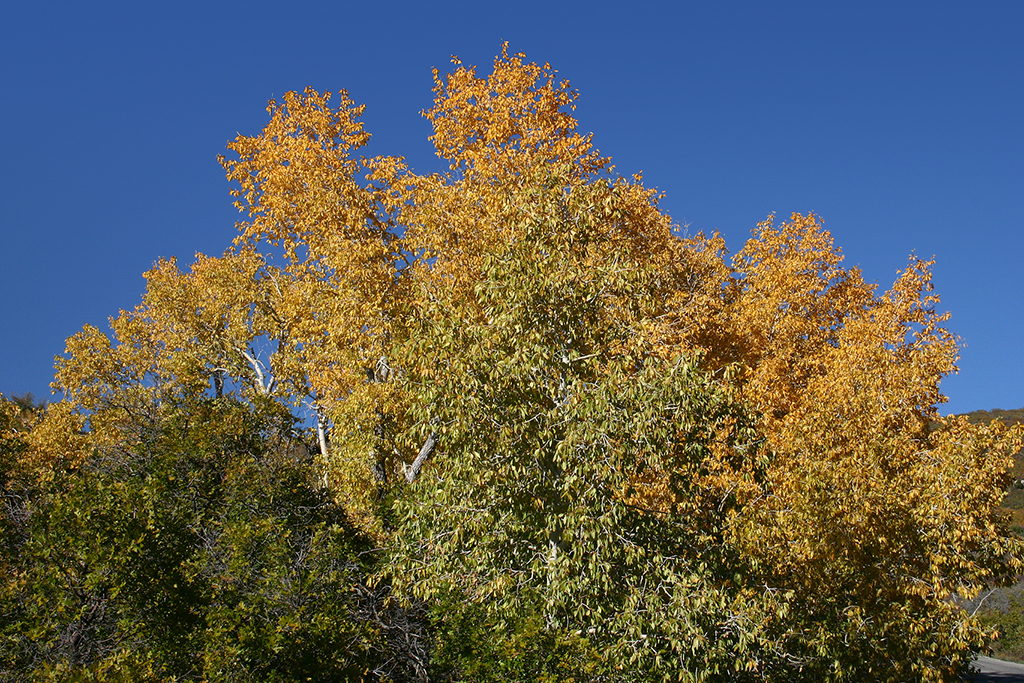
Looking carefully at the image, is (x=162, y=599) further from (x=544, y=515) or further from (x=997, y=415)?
(x=997, y=415)

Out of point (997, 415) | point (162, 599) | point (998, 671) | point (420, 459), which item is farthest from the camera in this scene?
point (997, 415)

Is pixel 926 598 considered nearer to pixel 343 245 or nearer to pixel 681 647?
pixel 681 647

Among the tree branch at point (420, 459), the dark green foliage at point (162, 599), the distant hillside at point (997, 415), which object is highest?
the distant hillside at point (997, 415)

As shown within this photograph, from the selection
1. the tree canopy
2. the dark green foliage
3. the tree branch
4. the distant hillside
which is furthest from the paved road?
the distant hillside

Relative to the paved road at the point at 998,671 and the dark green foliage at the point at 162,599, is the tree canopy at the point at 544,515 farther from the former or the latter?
the paved road at the point at 998,671

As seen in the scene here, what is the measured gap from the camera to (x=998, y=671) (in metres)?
29.9

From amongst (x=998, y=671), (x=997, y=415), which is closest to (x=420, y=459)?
(x=998, y=671)

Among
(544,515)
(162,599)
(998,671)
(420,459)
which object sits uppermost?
(420,459)

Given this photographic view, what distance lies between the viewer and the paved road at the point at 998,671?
89.4ft

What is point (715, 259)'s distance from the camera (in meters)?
27.9

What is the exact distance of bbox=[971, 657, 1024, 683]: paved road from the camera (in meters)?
27.2

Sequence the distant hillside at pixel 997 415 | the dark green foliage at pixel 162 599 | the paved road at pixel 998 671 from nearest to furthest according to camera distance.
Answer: the dark green foliage at pixel 162 599, the paved road at pixel 998 671, the distant hillside at pixel 997 415

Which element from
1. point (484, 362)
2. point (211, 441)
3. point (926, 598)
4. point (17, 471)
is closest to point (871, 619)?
point (926, 598)

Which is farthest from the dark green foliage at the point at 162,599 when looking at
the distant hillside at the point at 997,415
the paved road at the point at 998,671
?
the distant hillside at the point at 997,415
